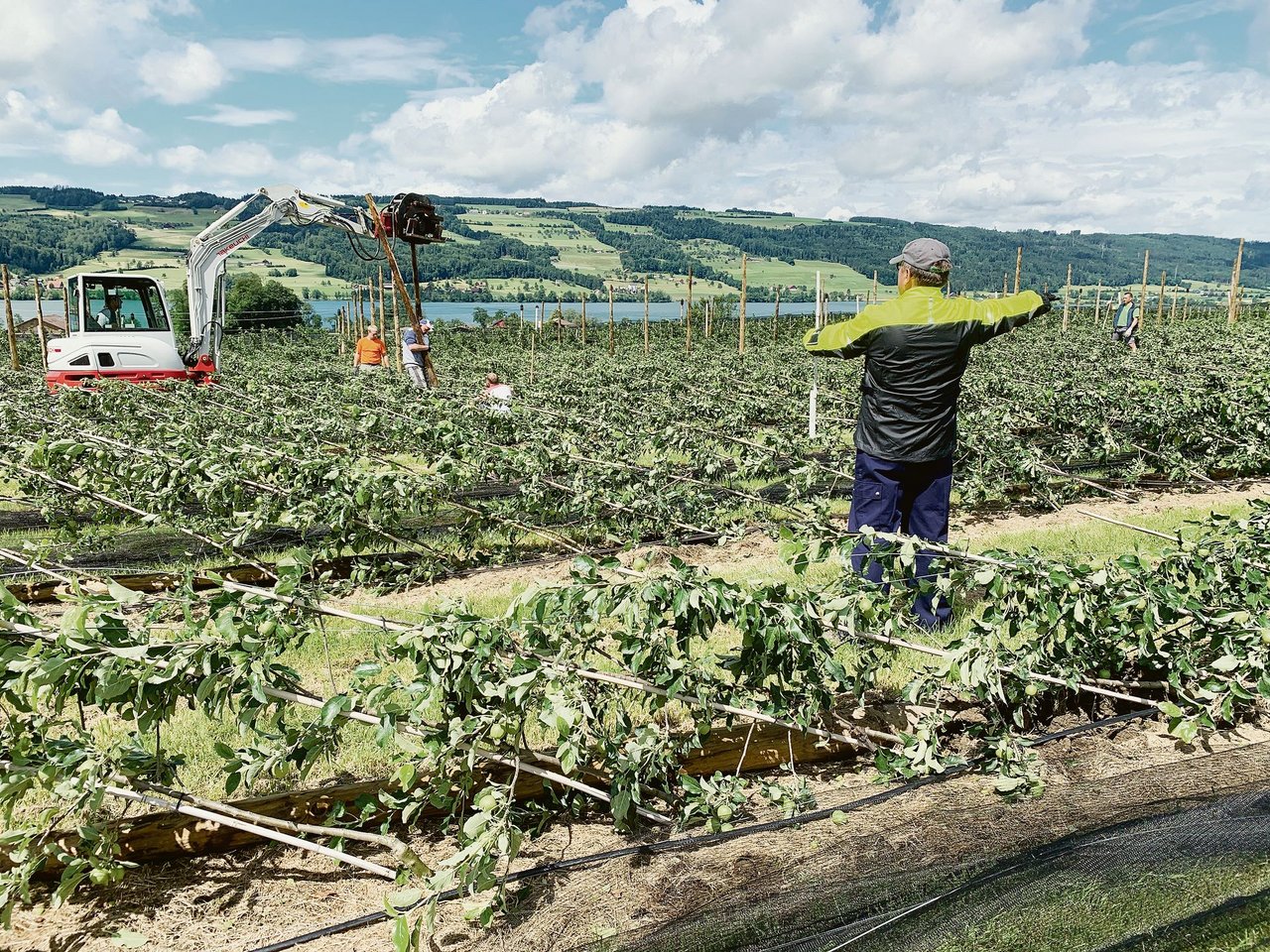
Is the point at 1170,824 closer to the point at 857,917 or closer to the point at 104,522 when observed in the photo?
the point at 857,917

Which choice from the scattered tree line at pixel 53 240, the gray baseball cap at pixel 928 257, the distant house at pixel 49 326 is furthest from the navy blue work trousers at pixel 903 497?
the scattered tree line at pixel 53 240

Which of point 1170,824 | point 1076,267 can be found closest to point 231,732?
point 1170,824

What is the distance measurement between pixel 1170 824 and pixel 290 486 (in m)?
5.69

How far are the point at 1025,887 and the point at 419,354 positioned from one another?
13.2 metres

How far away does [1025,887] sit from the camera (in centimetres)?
233

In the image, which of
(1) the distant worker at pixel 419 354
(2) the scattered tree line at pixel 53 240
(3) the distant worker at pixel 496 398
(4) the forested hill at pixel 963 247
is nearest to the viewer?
(3) the distant worker at pixel 496 398

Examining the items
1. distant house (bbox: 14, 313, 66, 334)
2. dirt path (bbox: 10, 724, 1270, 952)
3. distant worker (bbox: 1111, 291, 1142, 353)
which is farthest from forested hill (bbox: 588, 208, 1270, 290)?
dirt path (bbox: 10, 724, 1270, 952)

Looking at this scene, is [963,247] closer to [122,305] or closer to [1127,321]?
[1127,321]

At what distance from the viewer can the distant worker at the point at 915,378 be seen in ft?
13.5

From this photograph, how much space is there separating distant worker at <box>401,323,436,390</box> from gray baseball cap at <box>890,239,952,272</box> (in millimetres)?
10694

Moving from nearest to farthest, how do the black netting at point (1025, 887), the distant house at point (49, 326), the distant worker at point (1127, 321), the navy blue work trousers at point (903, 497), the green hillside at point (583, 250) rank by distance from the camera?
the black netting at point (1025, 887)
the navy blue work trousers at point (903, 497)
the distant worker at point (1127, 321)
the distant house at point (49, 326)
the green hillside at point (583, 250)

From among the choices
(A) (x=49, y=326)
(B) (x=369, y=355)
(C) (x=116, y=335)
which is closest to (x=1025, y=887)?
(B) (x=369, y=355)

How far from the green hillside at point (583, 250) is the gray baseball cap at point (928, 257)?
269ft

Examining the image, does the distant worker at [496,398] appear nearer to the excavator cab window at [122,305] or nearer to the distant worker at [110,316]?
the excavator cab window at [122,305]
